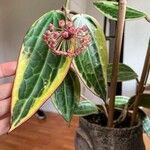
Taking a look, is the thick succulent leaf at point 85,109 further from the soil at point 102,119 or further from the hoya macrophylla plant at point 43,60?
the hoya macrophylla plant at point 43,60

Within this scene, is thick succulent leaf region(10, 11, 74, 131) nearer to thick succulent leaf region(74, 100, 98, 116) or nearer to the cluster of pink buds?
the cluster of pink buds

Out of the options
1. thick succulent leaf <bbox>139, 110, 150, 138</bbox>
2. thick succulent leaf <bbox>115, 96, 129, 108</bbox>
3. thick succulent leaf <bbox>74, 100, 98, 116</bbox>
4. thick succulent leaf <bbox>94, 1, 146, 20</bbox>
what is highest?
thick succulent leaf <bbox>94, 1, 146, 20</bbox>

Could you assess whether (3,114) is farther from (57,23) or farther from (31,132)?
(31,132)

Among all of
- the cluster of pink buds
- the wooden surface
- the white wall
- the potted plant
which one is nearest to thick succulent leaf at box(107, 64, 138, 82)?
the potted plant

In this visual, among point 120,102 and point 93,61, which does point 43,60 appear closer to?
point 93,61

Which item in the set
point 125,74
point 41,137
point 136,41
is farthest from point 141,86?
point 136,41

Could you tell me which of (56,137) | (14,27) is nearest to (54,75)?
(56,137)

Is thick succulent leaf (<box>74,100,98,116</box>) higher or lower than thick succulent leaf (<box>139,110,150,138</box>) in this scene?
higher
